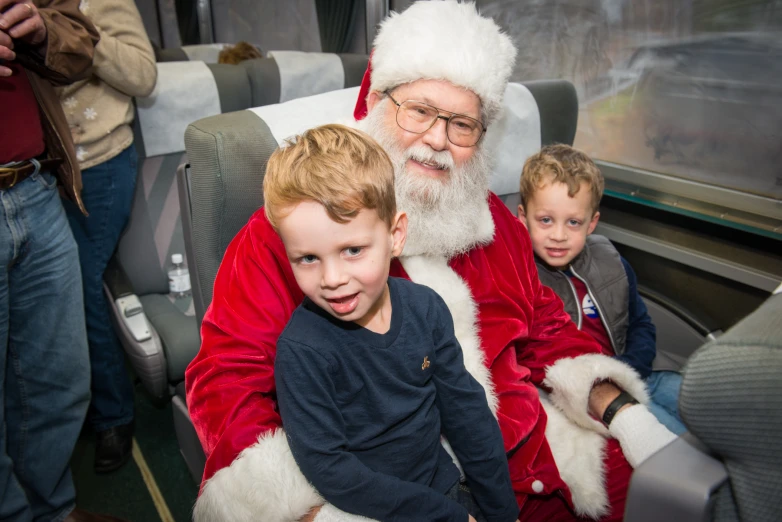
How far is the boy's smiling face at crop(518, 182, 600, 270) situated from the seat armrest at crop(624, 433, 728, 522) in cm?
95

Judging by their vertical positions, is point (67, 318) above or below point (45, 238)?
below

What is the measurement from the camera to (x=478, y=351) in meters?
1.27

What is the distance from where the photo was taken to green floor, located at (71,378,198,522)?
6.31 feet

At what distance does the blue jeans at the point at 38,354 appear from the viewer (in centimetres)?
147

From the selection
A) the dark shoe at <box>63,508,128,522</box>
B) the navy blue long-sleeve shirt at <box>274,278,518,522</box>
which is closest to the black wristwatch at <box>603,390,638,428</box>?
the navy blue long-sleeve shirt at <box>274,278,518,522</box>

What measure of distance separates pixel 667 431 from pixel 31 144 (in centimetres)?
164

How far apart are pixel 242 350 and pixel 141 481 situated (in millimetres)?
1326

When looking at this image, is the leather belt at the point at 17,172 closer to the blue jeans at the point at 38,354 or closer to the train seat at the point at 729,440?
the blue jeans at the point at 38,354

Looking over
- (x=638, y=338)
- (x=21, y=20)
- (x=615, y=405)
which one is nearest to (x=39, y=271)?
(x=21, y=20)

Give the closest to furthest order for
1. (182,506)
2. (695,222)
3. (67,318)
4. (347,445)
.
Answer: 1. (347,445)
2. (67,318)
3. (182,506)
4. (695,222)

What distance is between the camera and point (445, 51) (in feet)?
4.22

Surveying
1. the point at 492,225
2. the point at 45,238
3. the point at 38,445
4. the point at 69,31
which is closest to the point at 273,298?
the point at 492,225

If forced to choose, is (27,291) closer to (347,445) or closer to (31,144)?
(31,144)

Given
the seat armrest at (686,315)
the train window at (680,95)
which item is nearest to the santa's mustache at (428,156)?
the seat armrest at (686,315)
